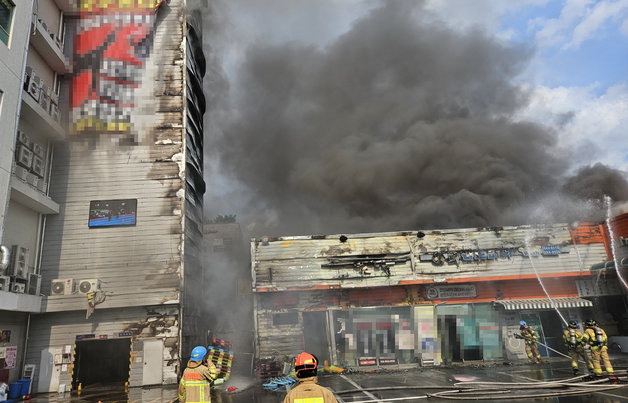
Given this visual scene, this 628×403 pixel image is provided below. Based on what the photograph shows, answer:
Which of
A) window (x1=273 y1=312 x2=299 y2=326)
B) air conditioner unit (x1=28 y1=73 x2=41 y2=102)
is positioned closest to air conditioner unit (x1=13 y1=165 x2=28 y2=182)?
air conditioner unit (x1=28 y1=73 x2=41 y2=102)

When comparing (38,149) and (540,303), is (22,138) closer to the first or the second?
(38,149)

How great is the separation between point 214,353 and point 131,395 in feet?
10.6

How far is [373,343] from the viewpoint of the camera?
1798 centimetres

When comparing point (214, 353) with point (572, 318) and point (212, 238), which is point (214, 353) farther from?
point (212, 238)

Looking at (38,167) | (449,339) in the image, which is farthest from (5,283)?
(449,339)

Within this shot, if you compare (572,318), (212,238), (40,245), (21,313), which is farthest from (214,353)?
(212,238)

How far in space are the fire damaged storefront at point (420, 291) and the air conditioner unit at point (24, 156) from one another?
1071 centimetres

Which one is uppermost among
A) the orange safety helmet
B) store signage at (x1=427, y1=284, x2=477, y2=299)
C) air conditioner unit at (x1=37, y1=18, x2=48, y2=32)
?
air conditioner unit at (x1=37, y1=18, x2=48, y2=32)

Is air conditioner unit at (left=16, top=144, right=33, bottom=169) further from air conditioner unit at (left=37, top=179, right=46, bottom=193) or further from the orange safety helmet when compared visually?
the orange safety helmet

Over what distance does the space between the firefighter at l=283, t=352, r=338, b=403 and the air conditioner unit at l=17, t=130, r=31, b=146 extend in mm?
17919

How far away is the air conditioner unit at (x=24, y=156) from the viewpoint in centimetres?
1589

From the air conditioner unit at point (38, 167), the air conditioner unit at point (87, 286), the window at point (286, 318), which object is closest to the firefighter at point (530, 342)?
the window at point (286, 318)

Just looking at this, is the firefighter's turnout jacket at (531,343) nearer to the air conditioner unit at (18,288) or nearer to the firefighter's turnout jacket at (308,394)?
the firefighter's turnout jacket at (308,394)

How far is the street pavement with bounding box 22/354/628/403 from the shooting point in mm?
10375
